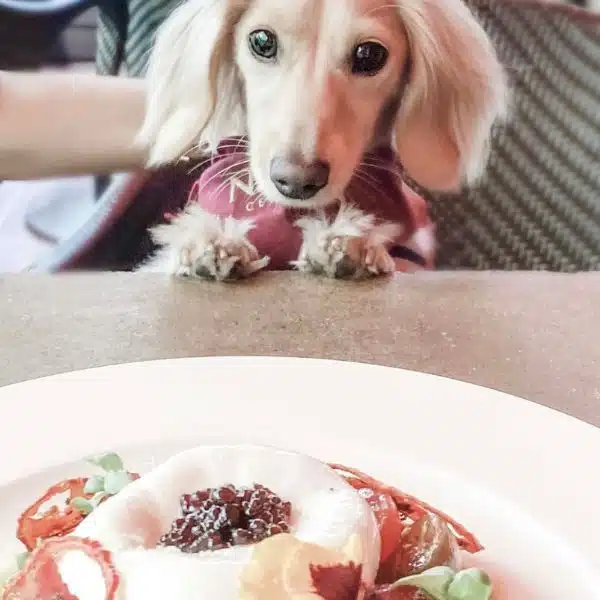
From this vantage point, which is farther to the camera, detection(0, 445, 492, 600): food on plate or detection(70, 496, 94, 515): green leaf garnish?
detection(70, 496, 94, 515): green leaf garnish

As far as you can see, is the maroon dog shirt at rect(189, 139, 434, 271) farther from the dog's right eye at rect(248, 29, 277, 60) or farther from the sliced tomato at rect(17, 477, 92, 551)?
the sliced tomato at rect(17, 477, 92, 551)

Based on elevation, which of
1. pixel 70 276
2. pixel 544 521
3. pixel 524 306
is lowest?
pixel 70 276

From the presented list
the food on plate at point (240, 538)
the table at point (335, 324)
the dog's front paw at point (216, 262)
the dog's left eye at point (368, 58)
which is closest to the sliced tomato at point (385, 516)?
the food on plate at point (240, 538)

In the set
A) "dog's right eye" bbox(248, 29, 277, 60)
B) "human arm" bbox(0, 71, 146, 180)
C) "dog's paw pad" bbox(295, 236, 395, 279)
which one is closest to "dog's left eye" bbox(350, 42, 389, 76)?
"dog's right eye" bbox(248, 29, 277, 60)

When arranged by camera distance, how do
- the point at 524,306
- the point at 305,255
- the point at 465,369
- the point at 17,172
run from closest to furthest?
the point at 465,369 < the point at 524,306 < the point at 305,255 < the point at 17,172

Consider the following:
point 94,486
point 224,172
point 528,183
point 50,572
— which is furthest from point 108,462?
point 528,183

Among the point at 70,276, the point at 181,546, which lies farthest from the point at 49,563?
the point at 70,276

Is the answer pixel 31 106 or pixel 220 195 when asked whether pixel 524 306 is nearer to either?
pixel 220 195
